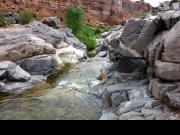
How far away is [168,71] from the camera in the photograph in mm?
12289

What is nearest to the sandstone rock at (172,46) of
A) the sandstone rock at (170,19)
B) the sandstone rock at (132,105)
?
the sandstone rock at (170,19)

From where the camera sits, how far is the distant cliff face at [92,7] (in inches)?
2806

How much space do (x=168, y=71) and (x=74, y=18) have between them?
108 ft

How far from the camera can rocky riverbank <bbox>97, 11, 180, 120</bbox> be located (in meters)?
11.7

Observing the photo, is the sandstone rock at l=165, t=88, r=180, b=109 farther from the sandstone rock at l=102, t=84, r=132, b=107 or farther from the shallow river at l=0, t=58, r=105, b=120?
the shallow river at l=0, t=58, r=105, b=120

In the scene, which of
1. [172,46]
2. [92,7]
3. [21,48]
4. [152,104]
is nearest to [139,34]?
[172,46]

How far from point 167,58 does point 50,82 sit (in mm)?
9644

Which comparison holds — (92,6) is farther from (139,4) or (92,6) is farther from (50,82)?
(50,82)

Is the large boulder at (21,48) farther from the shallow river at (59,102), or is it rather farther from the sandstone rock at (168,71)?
the sandstone rock at (168,71)

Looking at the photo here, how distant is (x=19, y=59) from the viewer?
75.4ft

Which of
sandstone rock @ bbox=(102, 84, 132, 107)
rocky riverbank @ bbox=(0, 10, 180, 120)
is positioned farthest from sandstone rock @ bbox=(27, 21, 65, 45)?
sandstone rock @ bbox=(102, 84, 132, 107)

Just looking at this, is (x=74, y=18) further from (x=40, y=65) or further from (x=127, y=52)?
(x=127, y=52)

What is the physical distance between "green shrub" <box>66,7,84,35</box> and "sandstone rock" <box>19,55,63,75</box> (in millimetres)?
20450
